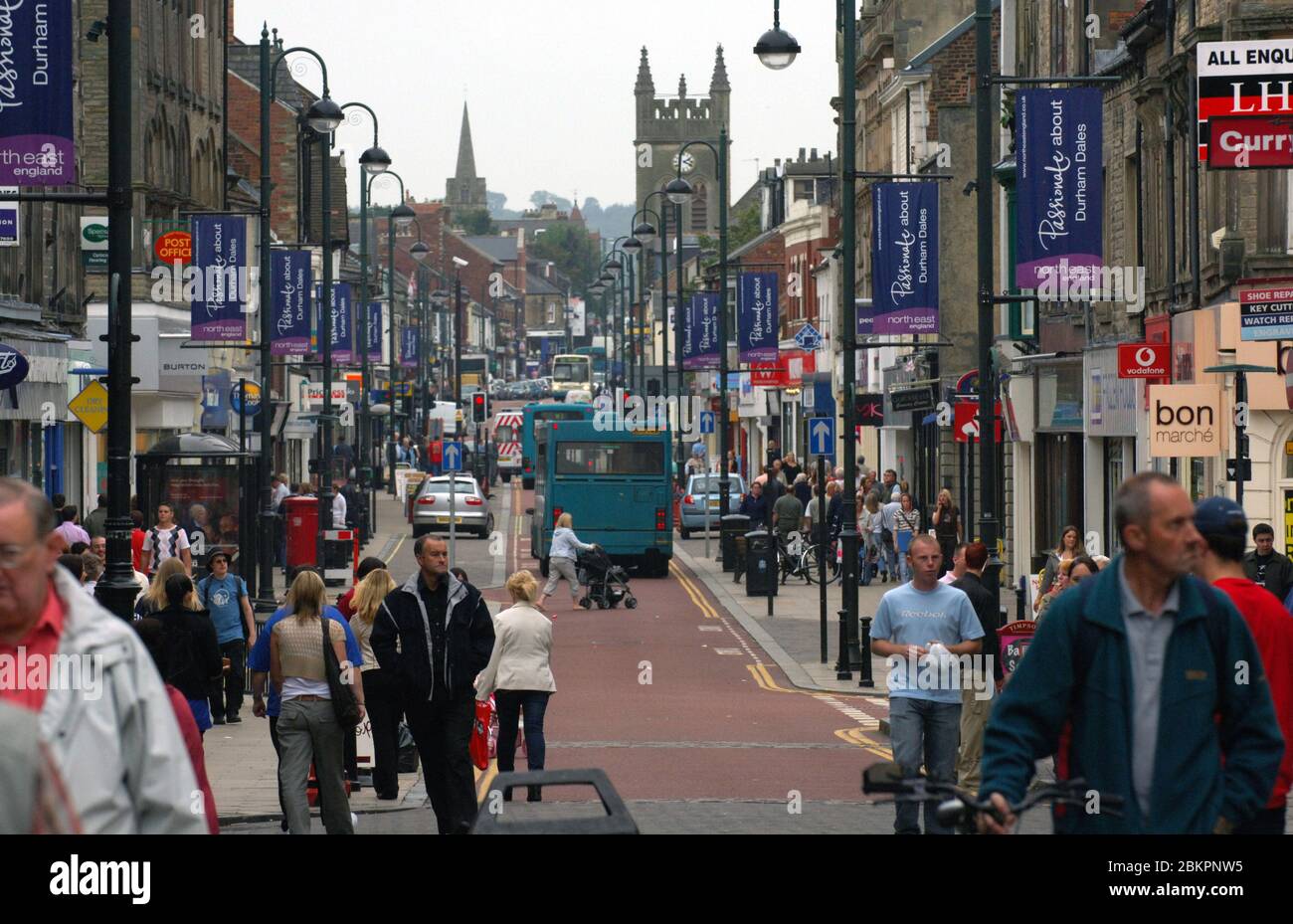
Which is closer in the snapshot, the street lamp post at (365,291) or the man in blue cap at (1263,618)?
the man in blue cap at (1263,618)

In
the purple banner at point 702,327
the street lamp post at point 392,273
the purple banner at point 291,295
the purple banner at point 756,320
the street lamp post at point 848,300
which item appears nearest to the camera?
the street lamp post at point 848,300

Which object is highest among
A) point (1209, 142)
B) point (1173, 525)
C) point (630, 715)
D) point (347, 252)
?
point (347, 252)

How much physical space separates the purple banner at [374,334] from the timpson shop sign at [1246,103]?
1827 inches

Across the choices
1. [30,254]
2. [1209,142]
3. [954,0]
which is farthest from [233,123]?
[1209,142]

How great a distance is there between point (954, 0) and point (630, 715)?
1532 inches

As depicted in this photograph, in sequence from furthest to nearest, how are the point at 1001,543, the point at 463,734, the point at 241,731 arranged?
the point at 1001,543, the point at 241,731, the point at 463,734

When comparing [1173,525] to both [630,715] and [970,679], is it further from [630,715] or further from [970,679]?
[630,715]

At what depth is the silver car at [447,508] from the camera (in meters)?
51.9

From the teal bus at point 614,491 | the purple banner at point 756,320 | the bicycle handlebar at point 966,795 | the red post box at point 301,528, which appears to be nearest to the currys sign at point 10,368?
the red post box at point 301,528

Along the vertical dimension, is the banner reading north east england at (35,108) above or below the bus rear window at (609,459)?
above

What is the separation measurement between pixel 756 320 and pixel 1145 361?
18.6 meters

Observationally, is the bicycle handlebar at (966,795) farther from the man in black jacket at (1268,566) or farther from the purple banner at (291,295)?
the purple banner at (291,295)

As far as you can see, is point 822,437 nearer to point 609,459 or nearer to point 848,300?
point 848,300
